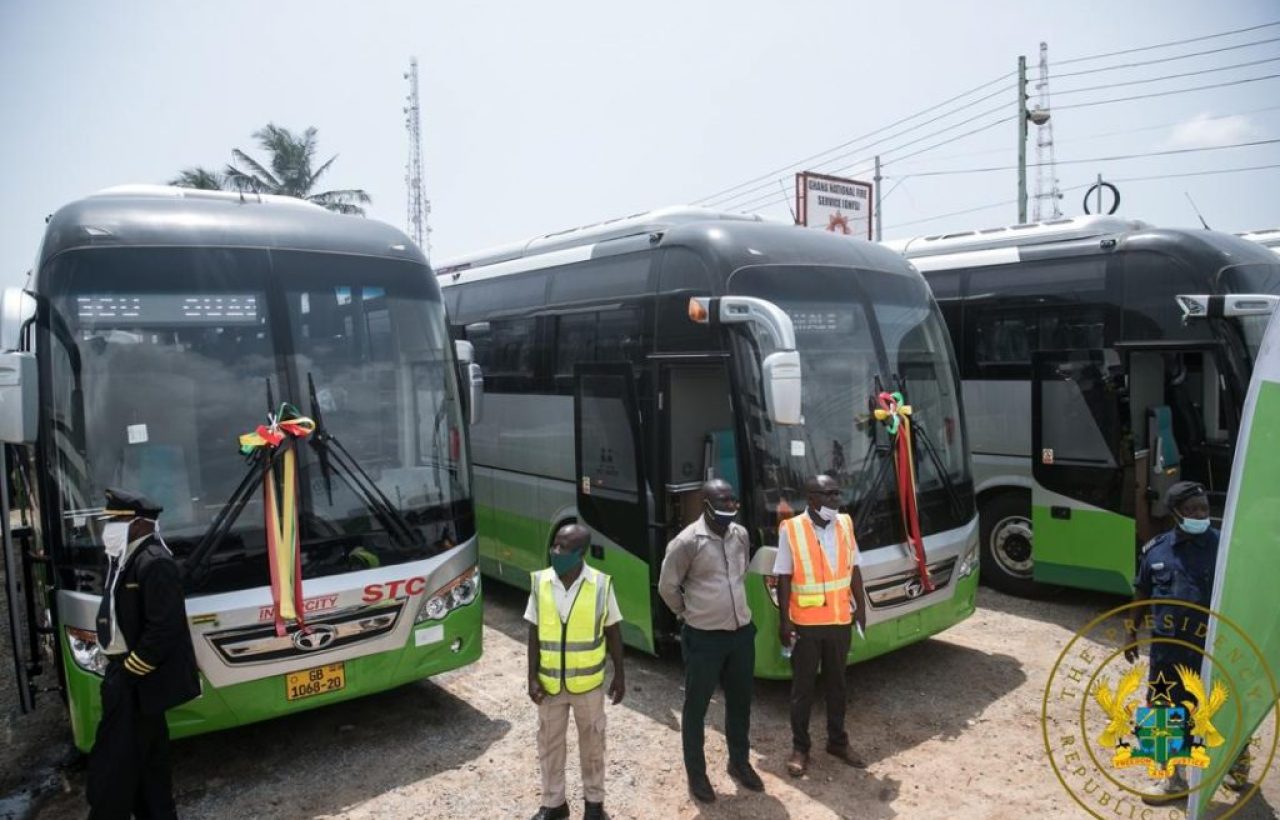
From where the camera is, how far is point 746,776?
17.4ft

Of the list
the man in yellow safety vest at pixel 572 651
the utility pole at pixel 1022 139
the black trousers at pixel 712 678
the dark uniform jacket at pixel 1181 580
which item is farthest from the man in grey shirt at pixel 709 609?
the utility pole at pixel 1022 139

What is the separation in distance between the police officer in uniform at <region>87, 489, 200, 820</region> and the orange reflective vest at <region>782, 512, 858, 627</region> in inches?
130

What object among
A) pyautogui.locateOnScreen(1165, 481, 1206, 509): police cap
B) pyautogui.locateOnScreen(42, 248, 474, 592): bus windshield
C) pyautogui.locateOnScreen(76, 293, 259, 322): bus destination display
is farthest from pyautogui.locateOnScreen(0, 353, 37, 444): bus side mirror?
pyautogui.locateOnScreen(1165, 481, 1206, 509): police cap

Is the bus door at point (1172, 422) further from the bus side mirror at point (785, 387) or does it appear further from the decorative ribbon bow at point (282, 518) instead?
the decorative ribbon bow at point (282, 518)

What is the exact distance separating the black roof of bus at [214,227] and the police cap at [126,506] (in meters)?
1.56

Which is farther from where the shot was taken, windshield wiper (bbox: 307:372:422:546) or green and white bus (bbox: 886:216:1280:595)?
green and white bus (bbox: 886:216:1280:595)

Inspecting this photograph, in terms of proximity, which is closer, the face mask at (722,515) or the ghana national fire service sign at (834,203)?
the face mask at (722,515)

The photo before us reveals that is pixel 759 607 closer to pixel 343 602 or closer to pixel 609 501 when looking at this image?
pixel 609 501

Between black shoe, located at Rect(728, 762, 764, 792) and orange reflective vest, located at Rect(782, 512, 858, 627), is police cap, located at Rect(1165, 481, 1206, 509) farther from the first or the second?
black shoe, located at Rect(728, 762, 764, 792)

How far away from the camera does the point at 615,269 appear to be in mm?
7531

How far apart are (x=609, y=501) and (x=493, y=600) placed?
116 inches

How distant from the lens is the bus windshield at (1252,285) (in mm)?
7500

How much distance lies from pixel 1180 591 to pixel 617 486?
12.5ft

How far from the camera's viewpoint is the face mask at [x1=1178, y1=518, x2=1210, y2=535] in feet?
16.4
